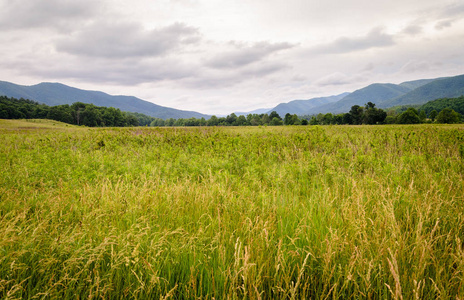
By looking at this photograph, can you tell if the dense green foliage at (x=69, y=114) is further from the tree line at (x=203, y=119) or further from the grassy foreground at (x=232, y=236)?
the grassy foreground at (x=232, y=236)

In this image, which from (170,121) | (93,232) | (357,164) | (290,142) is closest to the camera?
(93,232)

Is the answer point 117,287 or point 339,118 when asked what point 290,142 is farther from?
point 339,118

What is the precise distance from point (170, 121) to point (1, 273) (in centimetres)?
15307

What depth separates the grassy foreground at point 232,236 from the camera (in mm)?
2055

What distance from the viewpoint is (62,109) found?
102562 millimetres

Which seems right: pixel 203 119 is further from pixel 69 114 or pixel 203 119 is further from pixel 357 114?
pixel 357 114

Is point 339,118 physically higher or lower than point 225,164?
higher

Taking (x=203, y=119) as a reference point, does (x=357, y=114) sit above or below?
above

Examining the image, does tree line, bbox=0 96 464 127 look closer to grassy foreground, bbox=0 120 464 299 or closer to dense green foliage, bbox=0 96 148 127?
dense green foliage, bbox=0 96 148 127

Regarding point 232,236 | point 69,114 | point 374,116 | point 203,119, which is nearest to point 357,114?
point 374,116

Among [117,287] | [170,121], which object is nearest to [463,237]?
[117,287]

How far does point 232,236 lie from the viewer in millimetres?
2326

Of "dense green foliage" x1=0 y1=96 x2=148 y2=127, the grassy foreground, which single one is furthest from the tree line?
the grassy foreground

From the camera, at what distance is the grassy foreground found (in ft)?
6.74
